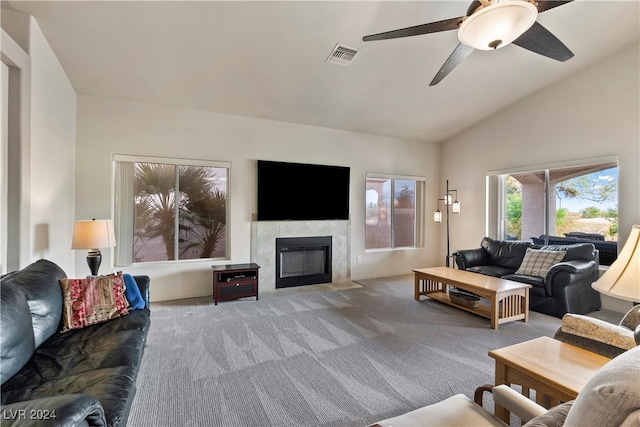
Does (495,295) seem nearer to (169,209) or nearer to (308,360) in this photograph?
(308,360)

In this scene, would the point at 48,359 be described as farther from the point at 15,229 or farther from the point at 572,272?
the point at 572,272

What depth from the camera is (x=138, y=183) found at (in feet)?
14.0

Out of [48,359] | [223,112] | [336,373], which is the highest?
[223,112]

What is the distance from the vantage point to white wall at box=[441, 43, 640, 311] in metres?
3.86

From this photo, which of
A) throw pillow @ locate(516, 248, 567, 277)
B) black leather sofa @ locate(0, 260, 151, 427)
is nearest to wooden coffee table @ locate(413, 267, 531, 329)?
throw pillow @ locate(516, 248, 567, 277)

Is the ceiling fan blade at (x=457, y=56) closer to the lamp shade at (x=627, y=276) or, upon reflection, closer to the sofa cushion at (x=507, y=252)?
the lamp shade at (x=627, y=276)

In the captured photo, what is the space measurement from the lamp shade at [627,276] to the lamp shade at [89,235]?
4010 mm

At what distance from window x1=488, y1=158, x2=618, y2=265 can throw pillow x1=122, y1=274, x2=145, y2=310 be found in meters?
5.78

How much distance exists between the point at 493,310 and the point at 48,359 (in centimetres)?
387

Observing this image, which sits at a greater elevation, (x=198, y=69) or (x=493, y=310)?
(x=198, y=69)

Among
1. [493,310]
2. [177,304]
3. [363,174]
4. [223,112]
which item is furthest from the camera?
[363,174]

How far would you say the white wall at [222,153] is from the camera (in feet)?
13.0

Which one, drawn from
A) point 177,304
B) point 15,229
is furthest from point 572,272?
point 15,229

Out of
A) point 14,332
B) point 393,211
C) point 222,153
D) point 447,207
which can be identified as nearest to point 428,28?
point 14,332
